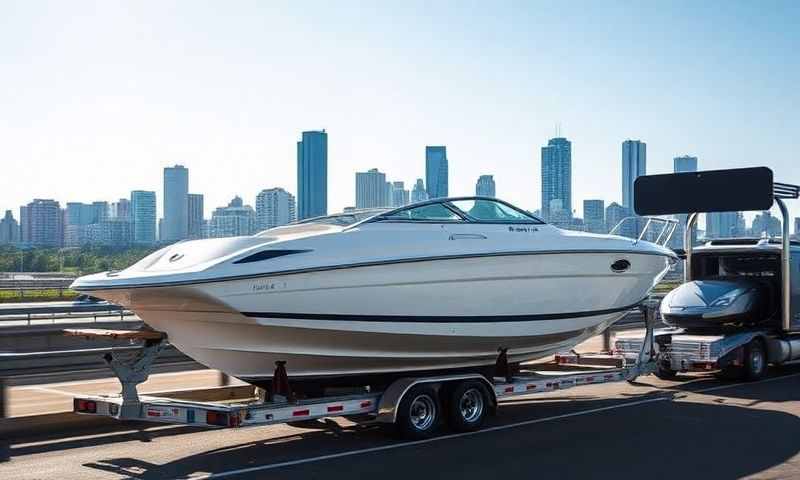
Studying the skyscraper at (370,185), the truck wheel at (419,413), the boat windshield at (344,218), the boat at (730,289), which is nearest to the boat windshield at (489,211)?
the boat windshield at (344,218)

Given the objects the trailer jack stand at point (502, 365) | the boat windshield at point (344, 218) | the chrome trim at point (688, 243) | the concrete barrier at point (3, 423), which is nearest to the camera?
the concrete barrier at point (3, 423)

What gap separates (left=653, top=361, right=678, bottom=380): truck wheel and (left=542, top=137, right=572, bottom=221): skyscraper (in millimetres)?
28499

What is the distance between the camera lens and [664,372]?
1501cm

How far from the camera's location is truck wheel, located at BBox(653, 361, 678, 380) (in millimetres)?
14629

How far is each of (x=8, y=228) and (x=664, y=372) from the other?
110m

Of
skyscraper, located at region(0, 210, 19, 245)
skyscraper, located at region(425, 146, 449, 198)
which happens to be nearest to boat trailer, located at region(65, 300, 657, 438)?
skyscraper, located at region(425, 146, 449, 198)

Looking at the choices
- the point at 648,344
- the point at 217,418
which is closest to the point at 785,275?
the point at 648,344

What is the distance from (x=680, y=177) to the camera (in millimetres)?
16422

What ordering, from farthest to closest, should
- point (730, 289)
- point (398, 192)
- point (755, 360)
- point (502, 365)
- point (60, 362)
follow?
point (398, 192) → point (730, 289) → point (755, 360) → point (60, 362) → point (502, 365)

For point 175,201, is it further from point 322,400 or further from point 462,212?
point 322,400

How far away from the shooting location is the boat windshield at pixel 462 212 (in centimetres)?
1059

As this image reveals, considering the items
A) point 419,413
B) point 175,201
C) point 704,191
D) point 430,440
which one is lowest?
point 430,440

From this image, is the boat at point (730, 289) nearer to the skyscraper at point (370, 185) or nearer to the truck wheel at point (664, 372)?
the truck wheel at point (664, 372)

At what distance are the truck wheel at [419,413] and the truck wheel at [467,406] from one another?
0.58 ft
